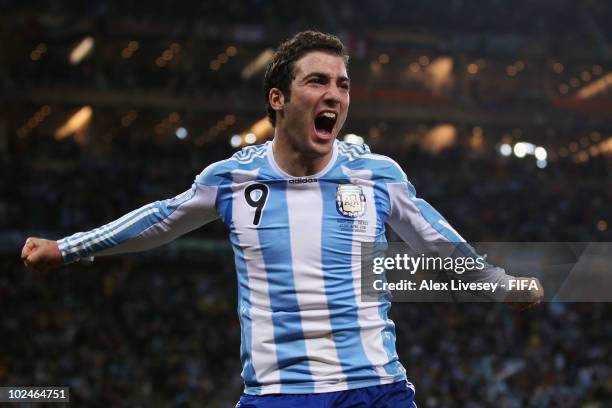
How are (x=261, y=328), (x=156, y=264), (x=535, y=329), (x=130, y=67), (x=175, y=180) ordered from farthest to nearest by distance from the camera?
(x=130, y=67), (x=175, y=180), (x=156, y=264), (x=535, y=329), (x=261, y=328)

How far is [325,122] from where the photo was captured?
149 inches

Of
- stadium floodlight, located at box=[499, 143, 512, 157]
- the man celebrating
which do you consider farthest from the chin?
stadium floodlight, located at box=[499, 143, 512, 157]

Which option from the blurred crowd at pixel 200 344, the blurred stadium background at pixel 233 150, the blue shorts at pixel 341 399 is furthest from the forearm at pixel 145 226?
the blurred crowd at pixel 200 344

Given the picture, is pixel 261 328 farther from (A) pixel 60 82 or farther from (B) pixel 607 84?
(B) pixel 607 84

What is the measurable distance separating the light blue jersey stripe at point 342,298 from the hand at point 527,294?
2.18ft

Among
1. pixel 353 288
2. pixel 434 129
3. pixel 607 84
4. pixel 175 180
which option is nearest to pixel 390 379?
pixel 353 288

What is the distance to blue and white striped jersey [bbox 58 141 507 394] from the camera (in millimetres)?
3566

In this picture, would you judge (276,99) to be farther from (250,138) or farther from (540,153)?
(540,153)

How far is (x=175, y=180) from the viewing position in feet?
96.8

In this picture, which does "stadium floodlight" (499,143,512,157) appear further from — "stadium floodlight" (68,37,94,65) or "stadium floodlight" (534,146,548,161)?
"stadium floodlight" (68,37,94,65)

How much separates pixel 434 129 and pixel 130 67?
43.2ft

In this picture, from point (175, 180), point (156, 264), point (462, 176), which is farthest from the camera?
point (462, 176)

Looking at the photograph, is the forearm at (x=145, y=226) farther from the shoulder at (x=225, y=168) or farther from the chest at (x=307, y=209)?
the chest at (x=307, y=209)

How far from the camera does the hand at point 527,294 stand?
373 cm
